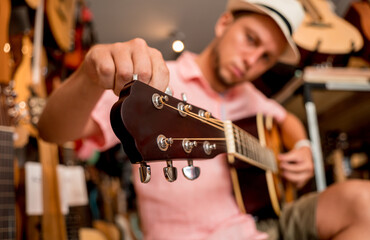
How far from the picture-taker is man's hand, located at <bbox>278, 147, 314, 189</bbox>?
76 cm

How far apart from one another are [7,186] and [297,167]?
618mm

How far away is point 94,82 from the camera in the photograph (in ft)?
1.13

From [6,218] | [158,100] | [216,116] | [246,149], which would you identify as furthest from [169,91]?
[6,218]

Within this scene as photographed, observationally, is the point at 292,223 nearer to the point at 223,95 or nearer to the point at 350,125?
the point at 223,95

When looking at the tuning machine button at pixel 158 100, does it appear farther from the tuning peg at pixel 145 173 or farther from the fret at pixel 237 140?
the fret at pixel 237 140

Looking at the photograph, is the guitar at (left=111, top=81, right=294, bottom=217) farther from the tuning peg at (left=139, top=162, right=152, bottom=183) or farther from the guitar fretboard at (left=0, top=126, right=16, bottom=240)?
the guitar fretboard at (left=0, top=126, right=16, bottom=240)

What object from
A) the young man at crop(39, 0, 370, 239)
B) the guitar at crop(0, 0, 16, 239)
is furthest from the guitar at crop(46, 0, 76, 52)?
the young man at crop(39, 0, 370, 239)

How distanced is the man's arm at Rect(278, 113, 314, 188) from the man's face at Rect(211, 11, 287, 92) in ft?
1.02

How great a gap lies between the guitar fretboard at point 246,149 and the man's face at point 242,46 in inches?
3.8

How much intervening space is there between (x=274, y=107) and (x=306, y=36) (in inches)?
11.4

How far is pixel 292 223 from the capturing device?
69 centimetres

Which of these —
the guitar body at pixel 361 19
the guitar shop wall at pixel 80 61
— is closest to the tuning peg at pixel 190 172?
the guitar shop wall at pixel 80 61

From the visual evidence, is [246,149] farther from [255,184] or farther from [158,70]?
[158,70]

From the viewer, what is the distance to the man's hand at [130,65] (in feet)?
0.87
